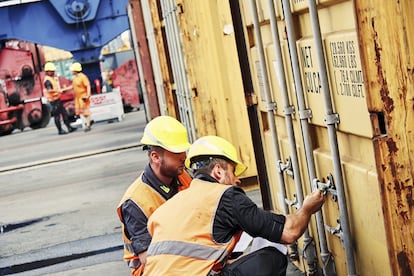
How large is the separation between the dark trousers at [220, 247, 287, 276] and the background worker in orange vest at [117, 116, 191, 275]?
613 mm

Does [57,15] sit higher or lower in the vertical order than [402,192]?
higher

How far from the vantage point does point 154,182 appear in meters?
5.15

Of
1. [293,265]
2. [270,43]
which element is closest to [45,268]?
[293,265]

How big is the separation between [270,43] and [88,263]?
11.2 ft

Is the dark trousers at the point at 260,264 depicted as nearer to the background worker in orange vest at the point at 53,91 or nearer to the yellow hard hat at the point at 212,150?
the yellow hard hat at the point at 212,150

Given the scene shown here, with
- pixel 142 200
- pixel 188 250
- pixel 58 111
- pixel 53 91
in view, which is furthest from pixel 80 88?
pixel 188 250

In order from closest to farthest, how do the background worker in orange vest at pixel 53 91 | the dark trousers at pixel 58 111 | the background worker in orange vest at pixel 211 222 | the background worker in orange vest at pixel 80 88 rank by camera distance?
the background worker in orange vest at pixel 211 222 → the background worker in orange vest at pixel 80 88 → the background worker in orange vest at pixel 53 91 → the dark trousers at pixel 58 111

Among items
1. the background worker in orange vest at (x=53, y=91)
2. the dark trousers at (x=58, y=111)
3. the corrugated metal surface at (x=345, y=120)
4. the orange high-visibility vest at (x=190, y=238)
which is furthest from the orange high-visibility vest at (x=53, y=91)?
the orange high-visibility vest at (x=190, y=238)

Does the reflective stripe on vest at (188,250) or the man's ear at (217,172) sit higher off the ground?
the man's ear at (217,172)

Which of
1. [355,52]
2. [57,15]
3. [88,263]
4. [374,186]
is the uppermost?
[57,15]

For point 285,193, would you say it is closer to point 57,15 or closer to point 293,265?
point 293,265

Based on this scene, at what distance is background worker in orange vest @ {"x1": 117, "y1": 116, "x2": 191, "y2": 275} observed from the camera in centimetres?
505

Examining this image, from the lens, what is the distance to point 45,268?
8.21 m

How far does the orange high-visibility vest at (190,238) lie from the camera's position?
4.41 m
